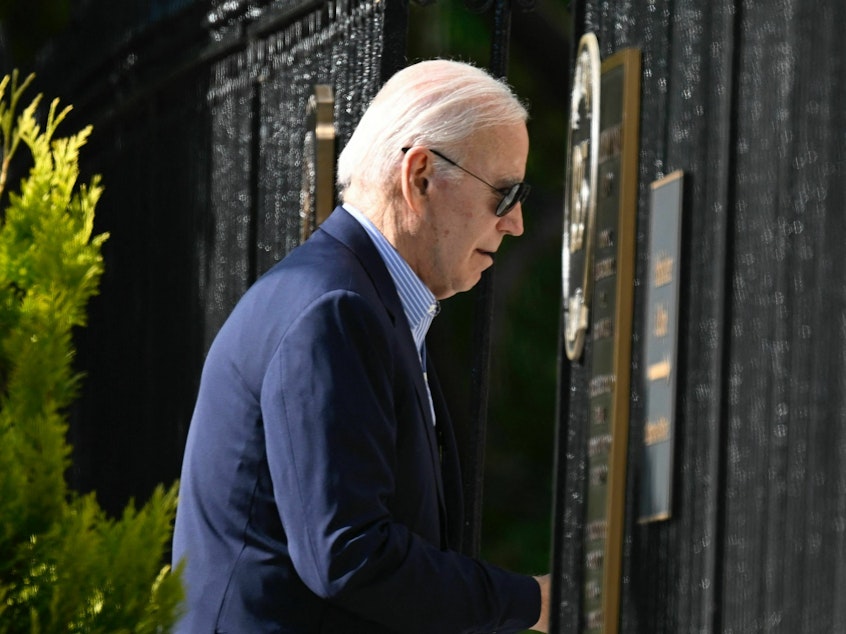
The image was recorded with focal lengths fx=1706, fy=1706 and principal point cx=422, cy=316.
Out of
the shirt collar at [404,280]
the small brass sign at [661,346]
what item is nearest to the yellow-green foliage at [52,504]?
the shirt collar at [404,280]

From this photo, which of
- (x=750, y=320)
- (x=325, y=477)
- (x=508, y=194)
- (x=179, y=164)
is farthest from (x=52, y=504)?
(x=179, y=164)

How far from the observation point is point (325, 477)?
97.4 inches

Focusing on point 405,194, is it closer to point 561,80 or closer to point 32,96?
point 561,80

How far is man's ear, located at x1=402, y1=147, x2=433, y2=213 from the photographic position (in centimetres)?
280

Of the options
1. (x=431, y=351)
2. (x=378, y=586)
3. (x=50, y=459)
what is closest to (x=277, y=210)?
(x=431, y=351)

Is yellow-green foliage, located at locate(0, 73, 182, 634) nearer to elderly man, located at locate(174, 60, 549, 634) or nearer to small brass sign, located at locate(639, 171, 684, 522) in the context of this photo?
elderly man, located at locate(174, 60, 549, 634)

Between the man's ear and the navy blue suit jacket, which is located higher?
the man's ear

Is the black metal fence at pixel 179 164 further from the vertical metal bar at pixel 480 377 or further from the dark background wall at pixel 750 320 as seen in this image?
the dark background wall at pixel 750 320

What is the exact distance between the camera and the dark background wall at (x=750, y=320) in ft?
6.83

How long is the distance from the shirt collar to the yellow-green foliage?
0.70 metres

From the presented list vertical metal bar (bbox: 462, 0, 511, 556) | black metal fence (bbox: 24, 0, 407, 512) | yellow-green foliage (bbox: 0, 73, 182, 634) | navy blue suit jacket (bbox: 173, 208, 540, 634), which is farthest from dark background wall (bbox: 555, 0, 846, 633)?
black metal fence (bbox: 24, 0, 407, 512)

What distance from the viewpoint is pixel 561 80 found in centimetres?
669

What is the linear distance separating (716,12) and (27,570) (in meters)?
1.28

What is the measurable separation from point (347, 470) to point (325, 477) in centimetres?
3
